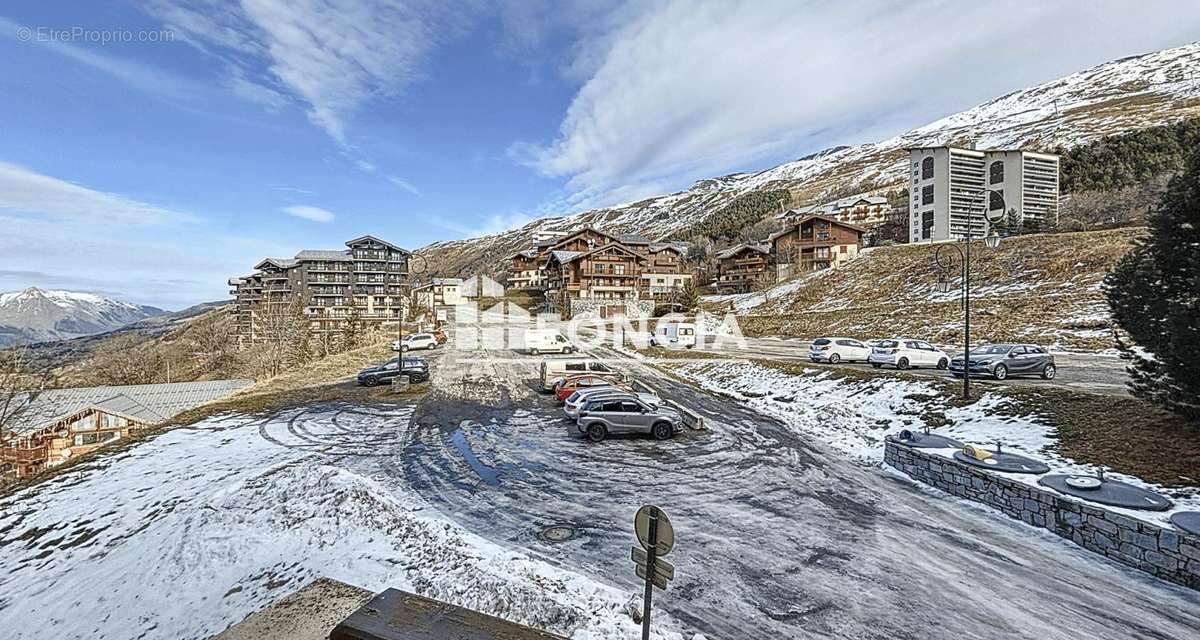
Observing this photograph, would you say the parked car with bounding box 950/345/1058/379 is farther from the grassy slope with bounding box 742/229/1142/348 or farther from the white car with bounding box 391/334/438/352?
the white car with bounding box 391/334/438/352

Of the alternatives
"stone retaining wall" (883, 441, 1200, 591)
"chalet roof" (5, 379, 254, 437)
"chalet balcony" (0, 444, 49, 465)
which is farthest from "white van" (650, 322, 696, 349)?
"chalet balcony" (0, 444, 49, 465)

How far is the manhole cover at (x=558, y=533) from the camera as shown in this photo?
34.8 feet

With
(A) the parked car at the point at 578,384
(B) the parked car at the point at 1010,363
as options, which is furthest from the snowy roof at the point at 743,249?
(A) the parked car at the point at 578,384

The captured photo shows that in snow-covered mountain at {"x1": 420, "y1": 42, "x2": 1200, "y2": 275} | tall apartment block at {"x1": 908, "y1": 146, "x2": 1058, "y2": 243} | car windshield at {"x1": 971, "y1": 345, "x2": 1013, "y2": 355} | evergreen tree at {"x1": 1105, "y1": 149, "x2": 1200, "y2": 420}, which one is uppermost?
snow-covered mountain at {"x1": 420, "y1": 42, "x2": 1200, "y2": 275}

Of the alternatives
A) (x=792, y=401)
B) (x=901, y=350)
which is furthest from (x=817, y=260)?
(x=792, y=401)

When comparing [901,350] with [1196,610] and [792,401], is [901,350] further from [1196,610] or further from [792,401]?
[1196,610]

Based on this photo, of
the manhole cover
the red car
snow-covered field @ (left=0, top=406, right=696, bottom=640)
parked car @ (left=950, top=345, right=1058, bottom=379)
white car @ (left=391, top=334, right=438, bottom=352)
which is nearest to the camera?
snow-covered field @ (left=0, top=406, right=696, bottom=640)

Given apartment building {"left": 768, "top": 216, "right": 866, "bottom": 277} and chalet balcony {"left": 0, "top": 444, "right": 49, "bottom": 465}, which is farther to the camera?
apartment building {"left": 768, "top": 216, "right": 866, "bottom": 277}

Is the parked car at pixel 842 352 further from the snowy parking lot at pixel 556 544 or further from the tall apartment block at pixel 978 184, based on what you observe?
the tall apartment block at pixel 978 184

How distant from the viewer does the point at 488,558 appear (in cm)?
964

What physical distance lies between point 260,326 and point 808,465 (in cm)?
6328

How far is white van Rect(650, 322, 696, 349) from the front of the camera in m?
43.8

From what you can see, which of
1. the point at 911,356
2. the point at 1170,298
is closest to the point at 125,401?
the point at 911,356

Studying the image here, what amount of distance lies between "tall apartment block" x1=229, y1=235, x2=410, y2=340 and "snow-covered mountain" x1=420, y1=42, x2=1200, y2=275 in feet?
232
